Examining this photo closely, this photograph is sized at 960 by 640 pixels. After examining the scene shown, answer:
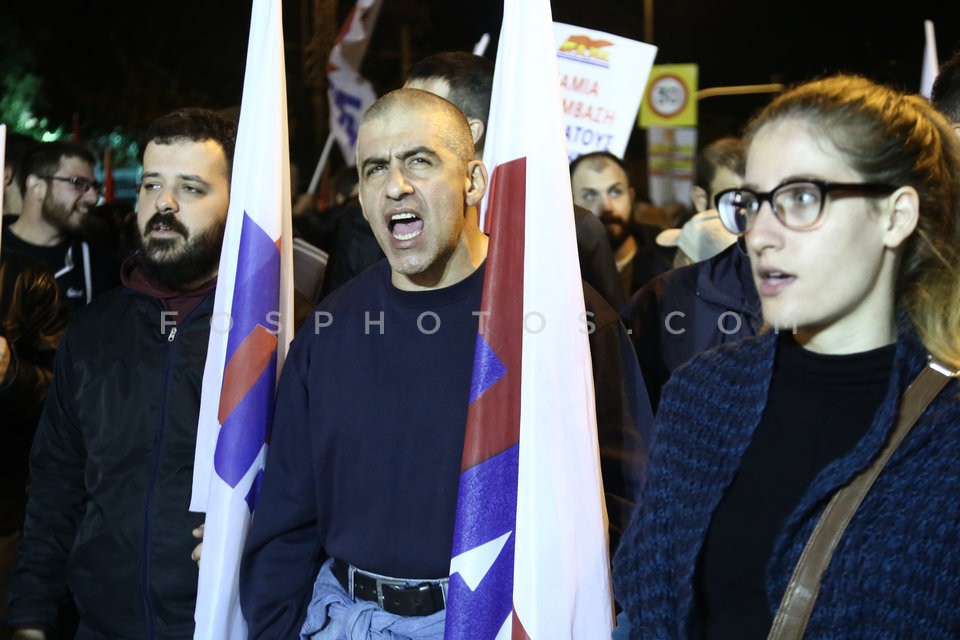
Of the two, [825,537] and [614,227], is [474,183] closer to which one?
[825,537]

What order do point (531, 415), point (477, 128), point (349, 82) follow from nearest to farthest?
point (531, 415) < point (477, 128) < point (349, 82)

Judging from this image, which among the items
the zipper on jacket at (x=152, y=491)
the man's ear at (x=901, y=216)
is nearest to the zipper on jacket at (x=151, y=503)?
the zipper on jacket at (x=152, y=491)

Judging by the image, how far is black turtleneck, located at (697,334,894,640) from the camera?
2332 millimetres

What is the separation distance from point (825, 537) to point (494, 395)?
113 centimetres

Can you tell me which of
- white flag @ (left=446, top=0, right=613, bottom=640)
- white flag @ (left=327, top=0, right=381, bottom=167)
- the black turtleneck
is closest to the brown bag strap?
the black turtleneck

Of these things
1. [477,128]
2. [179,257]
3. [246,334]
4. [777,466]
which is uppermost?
[477,128]

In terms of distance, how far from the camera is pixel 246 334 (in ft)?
12.0

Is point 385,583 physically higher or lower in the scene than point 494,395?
lower

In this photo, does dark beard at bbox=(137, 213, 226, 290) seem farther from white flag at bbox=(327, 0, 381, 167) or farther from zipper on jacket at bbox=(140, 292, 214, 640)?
white flag at bbox=(327, 0, 381, 167)

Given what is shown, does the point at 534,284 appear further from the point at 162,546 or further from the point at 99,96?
the point at 99,96

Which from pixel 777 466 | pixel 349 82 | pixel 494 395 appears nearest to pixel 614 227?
pixel 494 395

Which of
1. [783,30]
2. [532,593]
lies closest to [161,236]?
[532,593]

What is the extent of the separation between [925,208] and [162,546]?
2.61 metres

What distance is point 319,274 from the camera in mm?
5543
